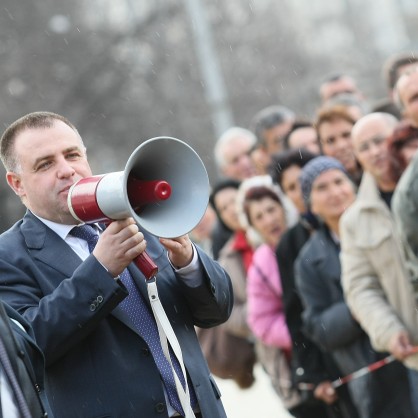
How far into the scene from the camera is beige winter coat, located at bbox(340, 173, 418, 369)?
6609 millimetres

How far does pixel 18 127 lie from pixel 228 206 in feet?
16.5

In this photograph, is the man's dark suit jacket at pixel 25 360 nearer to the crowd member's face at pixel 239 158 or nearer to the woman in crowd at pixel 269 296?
the woman in crowd at pixel 269 296

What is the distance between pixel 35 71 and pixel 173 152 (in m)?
21.2

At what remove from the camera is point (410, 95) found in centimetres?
674

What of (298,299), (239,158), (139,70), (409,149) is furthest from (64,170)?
(139,70)

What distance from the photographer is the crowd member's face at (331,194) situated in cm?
736

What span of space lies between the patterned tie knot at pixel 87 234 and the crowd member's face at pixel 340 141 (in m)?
3.56

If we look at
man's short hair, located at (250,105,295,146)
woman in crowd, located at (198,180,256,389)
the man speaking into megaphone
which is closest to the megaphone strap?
the man speaking into megaphone

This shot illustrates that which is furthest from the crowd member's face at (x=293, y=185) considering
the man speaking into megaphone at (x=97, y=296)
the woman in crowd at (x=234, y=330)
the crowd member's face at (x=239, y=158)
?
the man speaking into megaphone at (x=97, y=296)

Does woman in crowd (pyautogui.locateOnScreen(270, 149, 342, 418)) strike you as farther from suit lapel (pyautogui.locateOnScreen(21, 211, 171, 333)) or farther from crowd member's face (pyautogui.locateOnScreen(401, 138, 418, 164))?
suit lapel (pyautogui.locateOnScreen(21, 211, 171, 333))

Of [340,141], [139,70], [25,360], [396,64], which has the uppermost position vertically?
[139,70]

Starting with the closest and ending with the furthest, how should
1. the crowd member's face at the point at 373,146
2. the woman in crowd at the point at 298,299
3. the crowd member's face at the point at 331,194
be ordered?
the crowd member's face at the point at 373,146 → the crowd member's face at the point at 331,194 → the woman in crowd at the point at 298,299

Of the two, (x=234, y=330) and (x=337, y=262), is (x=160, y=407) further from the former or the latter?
(x=234, y=330)

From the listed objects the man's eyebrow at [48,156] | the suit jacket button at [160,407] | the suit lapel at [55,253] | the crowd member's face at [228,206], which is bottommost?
the suit jacket button at [160,407]
